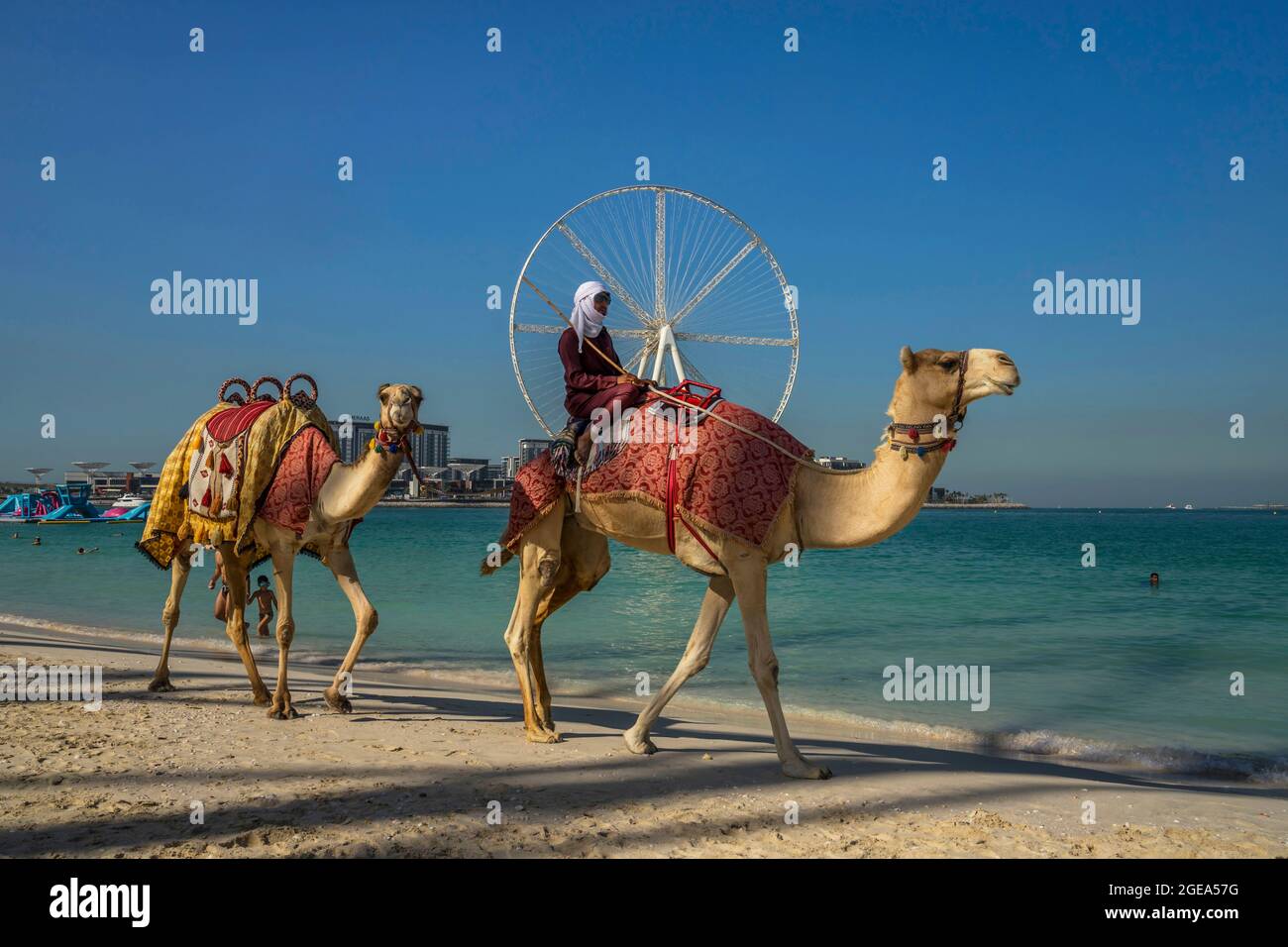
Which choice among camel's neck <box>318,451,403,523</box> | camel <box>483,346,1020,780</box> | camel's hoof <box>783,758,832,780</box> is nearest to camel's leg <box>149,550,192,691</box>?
camel's neck <box>318,451,403,523</box>

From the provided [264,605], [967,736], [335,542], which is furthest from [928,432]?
[264,605]

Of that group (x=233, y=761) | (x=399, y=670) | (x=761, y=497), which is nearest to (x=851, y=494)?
(x=761, y=497)

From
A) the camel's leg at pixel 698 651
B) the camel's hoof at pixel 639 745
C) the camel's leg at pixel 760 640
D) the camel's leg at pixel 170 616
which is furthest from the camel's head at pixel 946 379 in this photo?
the camel's leg at pixel 170 616

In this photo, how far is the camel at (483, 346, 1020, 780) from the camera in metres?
5.30

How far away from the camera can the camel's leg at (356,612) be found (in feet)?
24.7

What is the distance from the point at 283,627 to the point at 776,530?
13.6 ft

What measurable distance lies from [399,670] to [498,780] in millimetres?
7993

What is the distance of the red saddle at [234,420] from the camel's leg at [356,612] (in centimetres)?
133

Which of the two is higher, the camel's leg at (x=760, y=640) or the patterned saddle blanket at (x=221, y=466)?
the patterned saddle blanket at (x=221, y=466)

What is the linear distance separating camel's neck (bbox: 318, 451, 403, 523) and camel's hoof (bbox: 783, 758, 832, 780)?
3.49 meters

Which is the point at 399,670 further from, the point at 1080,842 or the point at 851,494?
the point at 1080,842

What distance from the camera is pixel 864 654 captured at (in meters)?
15.4

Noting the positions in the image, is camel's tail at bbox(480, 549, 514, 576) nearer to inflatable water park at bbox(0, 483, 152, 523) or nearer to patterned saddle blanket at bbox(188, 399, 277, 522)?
patterned saddle blanket at bbox(188, 399, 277, 522)

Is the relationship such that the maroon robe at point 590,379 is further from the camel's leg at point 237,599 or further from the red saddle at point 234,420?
the camel's leg at point 237,599
